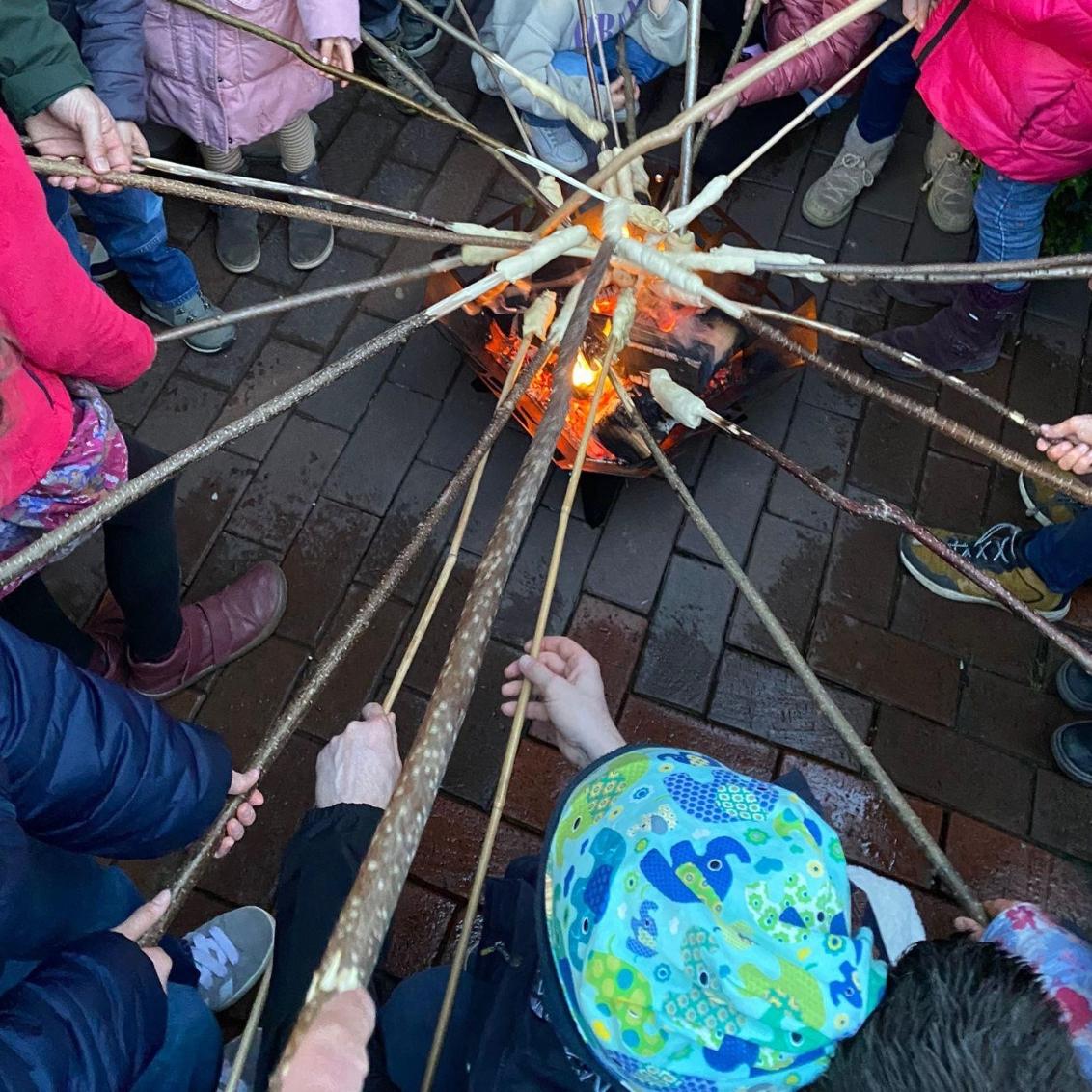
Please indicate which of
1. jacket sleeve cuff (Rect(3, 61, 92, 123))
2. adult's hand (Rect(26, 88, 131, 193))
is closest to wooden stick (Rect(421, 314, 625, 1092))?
adult's hand (Rect(26, 88, 131, 193))

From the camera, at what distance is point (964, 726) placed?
243 centimetres

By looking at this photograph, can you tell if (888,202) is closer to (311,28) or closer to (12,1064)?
(311,28)

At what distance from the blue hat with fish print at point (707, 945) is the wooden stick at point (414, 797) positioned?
1.11 ft

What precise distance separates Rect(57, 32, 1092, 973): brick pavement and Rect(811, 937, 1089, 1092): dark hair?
1379 mm

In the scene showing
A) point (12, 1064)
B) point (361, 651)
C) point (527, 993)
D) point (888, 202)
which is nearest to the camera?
point (12, 1064)

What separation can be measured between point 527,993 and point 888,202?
2.88 metres

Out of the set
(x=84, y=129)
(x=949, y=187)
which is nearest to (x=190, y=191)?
(x=84, y=129)

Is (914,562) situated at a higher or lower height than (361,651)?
higher

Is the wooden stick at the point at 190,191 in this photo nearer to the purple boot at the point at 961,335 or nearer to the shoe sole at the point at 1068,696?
the purple boot at the point at 961,335

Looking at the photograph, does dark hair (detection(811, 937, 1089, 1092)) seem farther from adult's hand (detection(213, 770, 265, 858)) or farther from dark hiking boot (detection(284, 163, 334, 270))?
dark hiking boot (detection(284, 163, 334, 270))

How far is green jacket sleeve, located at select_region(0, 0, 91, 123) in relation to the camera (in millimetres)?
1781

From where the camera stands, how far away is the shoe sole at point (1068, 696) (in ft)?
7.88

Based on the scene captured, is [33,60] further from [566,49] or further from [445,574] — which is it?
[566,49]

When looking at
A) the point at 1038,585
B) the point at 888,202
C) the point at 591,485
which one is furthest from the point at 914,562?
the point at 888,202
